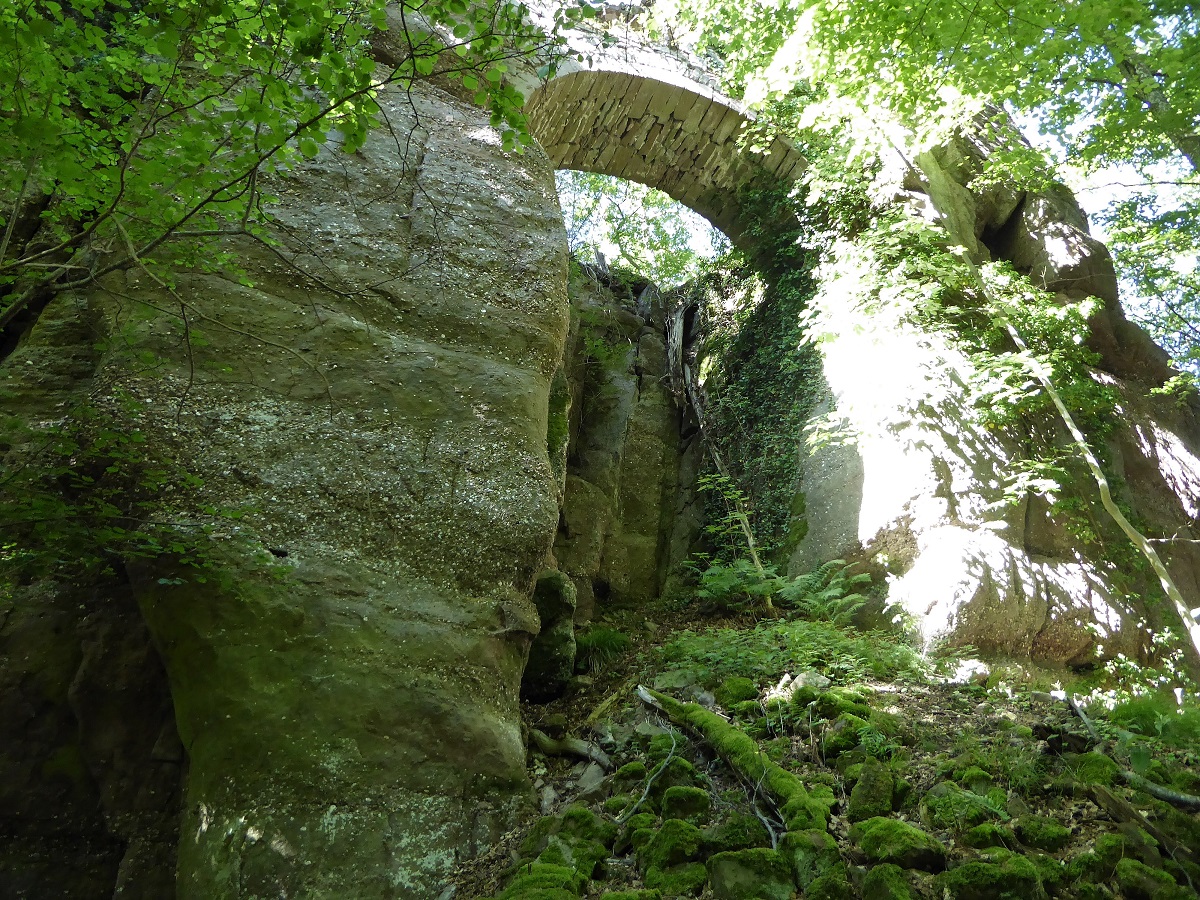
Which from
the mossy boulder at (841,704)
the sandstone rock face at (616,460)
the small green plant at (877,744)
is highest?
the sandstone rock face at (616,460)

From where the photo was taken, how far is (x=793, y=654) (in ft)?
16.6

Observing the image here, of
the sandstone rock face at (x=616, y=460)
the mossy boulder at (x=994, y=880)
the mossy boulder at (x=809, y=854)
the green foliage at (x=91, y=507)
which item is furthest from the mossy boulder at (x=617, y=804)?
the sandstone rock face at (x=616, y=460)

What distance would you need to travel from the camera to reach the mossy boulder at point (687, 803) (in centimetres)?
329

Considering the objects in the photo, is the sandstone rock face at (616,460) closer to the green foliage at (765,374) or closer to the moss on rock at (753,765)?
the green foliage at (765,374)

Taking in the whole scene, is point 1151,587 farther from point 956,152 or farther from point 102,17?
point 102,17

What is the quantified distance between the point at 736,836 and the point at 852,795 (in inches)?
24.3

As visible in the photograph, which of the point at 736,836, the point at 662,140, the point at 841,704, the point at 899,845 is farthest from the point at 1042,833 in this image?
the point at 662,140

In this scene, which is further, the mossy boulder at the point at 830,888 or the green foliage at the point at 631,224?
the green foliage at the point at 631,224

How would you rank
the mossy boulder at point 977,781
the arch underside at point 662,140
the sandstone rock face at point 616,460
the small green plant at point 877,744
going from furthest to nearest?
the arch underside at point 662,140 < the sandstone rock face at point 616,460 < the small green plant at point 877,744 < the mossy boulder at point 977,781

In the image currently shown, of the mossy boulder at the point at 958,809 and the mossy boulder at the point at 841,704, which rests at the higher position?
the mossy boulder at the point at 841,704

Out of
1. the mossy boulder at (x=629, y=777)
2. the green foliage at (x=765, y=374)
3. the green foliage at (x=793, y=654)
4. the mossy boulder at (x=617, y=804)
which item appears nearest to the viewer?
the mossy boulder at (x=617, y=804)

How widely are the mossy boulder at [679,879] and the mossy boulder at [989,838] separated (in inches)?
41.4

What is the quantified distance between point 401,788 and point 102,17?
6.33m

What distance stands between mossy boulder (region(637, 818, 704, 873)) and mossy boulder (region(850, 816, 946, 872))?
2.18ft
